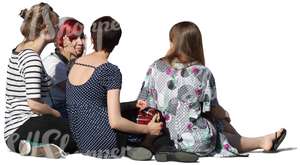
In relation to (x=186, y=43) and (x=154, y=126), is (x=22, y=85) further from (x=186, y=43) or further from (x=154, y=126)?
(x=186, y=43)

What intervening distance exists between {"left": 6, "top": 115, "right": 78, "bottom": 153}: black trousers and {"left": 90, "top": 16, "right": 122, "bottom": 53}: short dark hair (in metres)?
0.79

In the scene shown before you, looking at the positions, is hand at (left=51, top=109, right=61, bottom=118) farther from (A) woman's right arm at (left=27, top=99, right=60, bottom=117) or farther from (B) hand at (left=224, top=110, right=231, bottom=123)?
(B) hand at (left=224, top=110, right=231, bottom=123)

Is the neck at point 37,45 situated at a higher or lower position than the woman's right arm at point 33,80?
higher

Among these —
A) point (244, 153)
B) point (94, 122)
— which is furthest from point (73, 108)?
point (244, 153)

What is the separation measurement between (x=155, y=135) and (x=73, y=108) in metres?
0.74

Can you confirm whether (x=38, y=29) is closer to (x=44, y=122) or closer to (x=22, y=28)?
(x=22, y=28)

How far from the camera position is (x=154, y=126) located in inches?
338

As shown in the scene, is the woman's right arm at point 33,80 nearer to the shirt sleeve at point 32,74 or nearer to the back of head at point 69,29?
the shirt sleeve at point 32,74

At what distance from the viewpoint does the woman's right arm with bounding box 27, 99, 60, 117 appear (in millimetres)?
8578

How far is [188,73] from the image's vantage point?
28.3ft

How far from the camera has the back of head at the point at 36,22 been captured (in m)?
8.84

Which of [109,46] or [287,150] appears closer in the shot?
[109,46]

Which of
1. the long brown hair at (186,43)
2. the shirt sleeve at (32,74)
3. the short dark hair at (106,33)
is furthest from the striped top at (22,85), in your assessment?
the long brown hair at (186,43)

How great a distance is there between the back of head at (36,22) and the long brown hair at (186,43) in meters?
1.09
